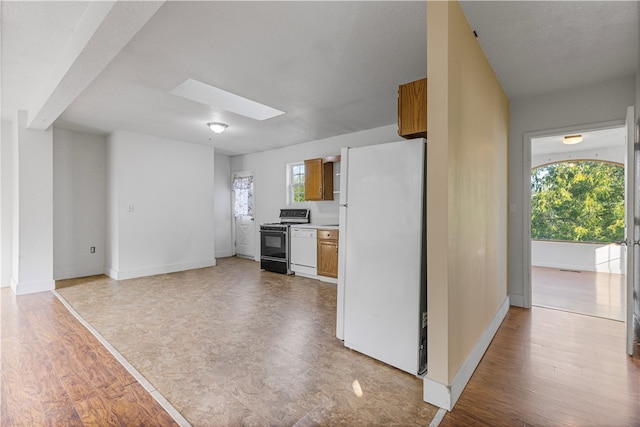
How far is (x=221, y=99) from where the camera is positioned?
150 inches

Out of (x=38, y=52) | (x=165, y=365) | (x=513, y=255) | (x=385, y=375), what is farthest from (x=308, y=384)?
(x=38, y=52)

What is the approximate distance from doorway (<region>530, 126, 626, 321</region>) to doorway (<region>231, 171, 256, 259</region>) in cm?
565

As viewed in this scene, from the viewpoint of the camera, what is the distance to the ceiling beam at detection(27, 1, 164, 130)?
5.70 feet

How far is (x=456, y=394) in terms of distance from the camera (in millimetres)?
1852

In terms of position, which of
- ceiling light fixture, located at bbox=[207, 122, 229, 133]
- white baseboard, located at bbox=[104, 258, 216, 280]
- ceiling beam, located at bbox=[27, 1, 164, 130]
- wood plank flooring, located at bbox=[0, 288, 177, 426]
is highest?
ceiling light fixture, located at bbox=[207, 122, 229, 133]

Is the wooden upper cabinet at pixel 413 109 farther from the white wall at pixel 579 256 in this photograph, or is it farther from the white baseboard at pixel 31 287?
the white wall at pixel 579 256

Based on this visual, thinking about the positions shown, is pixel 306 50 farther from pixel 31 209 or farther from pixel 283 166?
pixel 31 209

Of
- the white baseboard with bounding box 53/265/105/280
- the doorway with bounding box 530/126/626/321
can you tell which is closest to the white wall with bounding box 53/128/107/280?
the white baseboard with bounding box 53/265/105/280

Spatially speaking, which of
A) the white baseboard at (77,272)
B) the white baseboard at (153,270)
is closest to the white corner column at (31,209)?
the white baseboard at (77,272)

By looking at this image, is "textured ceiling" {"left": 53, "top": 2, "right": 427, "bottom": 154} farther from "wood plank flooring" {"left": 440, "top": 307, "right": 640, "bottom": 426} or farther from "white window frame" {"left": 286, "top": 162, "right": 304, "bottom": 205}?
"wood plank flooring" {"left": 440, "top": 307, "right": 640, "bottom": 426}

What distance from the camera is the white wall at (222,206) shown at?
7.23m

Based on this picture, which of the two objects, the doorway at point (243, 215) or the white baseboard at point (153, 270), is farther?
the doorway at point (243, 215)

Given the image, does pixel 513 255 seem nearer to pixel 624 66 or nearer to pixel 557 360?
pixel 557 360

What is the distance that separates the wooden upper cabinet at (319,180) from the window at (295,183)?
0.52 meters
